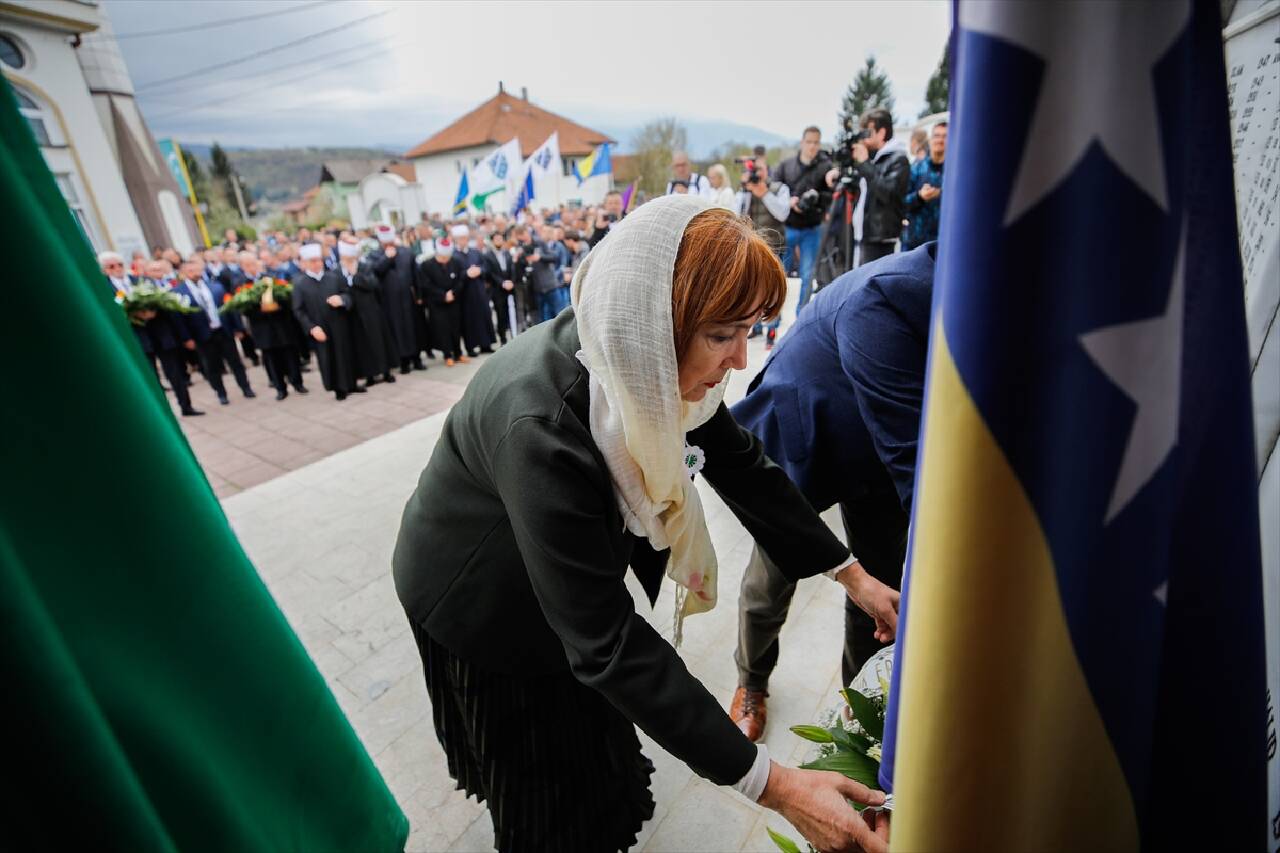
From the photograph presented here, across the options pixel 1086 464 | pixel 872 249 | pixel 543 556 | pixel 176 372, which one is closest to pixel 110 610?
A: pixel 543 556

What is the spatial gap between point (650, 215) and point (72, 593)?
93cm

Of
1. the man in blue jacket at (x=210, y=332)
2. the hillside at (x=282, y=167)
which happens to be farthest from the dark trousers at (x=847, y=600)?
the hillside at (x=282, y=167)

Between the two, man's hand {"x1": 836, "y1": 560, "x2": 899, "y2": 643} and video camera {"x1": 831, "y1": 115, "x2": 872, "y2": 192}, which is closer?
man's hand {"x1": 836, "y1": 560, "x2": 899, "y2": 643}

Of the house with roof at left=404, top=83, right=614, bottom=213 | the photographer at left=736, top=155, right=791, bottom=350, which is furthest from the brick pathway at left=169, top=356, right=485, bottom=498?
the house with roof at left=404, top=83, right=614, bottom=213

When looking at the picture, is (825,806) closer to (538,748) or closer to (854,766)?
(854,766)

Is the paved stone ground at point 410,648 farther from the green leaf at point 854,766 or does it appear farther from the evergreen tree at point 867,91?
the evergreen tree at point 867,91

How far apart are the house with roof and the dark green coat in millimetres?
50384

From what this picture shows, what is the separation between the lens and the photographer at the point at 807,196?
25.7ft

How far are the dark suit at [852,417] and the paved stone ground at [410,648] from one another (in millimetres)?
391

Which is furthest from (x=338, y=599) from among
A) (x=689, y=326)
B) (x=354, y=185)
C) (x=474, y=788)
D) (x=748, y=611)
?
(x=354, y=185)

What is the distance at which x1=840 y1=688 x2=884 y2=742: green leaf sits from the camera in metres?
1.29

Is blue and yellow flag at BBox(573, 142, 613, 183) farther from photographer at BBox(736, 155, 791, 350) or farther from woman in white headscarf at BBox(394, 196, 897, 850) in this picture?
woman in white headscarf at BBox(394, 196, 897, 850)

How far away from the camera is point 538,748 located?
156 cm

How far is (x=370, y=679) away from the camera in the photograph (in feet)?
9.55
